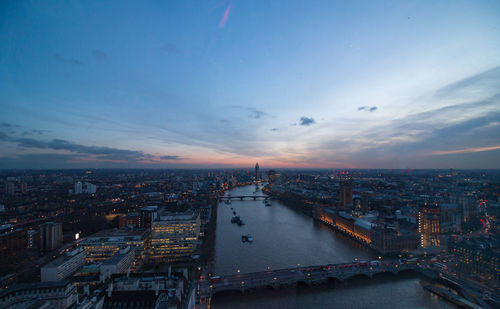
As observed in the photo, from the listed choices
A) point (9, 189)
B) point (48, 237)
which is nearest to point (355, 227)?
point (48, 237)

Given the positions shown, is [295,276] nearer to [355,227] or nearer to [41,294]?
[41,294]

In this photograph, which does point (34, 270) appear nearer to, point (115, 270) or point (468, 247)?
point (115, 270)

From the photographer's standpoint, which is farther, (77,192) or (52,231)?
(77,192)

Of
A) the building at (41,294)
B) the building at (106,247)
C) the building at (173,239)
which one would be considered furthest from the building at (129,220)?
the building at (41,294)

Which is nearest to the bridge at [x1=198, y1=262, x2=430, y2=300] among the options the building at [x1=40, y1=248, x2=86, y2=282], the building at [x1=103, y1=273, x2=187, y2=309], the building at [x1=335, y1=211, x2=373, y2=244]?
the building at [x1=103, y1=273, x2=187, y2=309]

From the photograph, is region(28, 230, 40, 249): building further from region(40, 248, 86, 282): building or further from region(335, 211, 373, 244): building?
region(335, 211, 373, 244): building

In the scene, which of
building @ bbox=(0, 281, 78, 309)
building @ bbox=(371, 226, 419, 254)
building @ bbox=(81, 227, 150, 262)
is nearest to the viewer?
building @ bbox=(0, 281, 78, 309)

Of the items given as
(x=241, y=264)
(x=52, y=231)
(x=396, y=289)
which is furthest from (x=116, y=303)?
(x=52, y=231)
